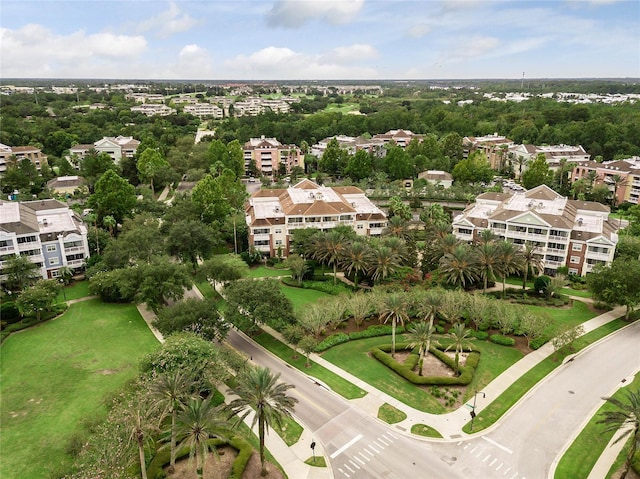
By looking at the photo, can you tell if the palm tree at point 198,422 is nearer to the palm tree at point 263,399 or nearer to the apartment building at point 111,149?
the palm tree at point 263,399

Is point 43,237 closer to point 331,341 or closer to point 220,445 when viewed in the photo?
point 331,341

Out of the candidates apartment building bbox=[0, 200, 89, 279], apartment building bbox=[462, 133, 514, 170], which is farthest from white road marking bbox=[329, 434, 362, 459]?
apartment building bbox=[462, 133, 514, 170]

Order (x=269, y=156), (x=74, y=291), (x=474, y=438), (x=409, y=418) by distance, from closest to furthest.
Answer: (x=474, y=438) → (x=409, y=418) → (x=74, y=291) → (x=269, y=156)

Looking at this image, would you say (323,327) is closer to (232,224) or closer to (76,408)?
(76,408)

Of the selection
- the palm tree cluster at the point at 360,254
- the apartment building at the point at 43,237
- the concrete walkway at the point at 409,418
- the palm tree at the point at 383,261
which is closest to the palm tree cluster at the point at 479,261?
the palm tree cluster at the point at 360,254

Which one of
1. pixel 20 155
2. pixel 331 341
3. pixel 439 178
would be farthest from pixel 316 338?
pixel 20 155

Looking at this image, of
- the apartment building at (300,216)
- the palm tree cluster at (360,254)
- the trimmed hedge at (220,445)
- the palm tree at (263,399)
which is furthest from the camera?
the apartment building at (300,216)
